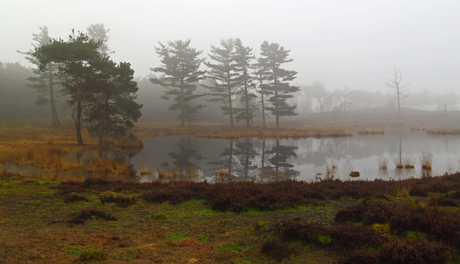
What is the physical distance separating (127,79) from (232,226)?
20.5 metres

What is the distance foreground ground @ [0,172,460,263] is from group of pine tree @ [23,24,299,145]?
1545 cm

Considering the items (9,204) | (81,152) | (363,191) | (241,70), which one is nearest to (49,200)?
(9,204)

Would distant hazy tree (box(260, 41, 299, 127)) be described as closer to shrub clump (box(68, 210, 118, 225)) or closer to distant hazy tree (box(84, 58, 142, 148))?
distant hazy tree (box(84, 58, 142, 148))

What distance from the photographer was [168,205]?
785cm

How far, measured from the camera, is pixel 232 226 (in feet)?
19.6

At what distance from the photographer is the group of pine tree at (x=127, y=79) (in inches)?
883

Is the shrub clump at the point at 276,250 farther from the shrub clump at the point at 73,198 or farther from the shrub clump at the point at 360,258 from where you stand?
the shrub clump at the point at 73,198

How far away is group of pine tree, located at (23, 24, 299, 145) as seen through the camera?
73.6 feet

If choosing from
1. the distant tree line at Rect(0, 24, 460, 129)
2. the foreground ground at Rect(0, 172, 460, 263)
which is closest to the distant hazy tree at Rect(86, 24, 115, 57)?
the distant tree line at Rect(0, 24, 460, 129)

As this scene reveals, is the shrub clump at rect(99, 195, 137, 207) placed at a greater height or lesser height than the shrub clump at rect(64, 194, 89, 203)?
lesser

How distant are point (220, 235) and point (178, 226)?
1074 millimetres

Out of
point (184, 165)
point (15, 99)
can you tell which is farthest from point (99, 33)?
point (184, 165)

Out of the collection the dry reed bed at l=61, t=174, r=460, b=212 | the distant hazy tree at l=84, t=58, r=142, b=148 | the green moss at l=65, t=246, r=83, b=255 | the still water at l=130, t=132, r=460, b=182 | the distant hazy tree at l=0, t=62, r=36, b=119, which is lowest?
the still water at l=130, t=132, r=460, b=182

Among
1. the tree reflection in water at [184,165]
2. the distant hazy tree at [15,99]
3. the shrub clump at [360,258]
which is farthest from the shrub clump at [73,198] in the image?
the distant hazy tree at [15,99]
